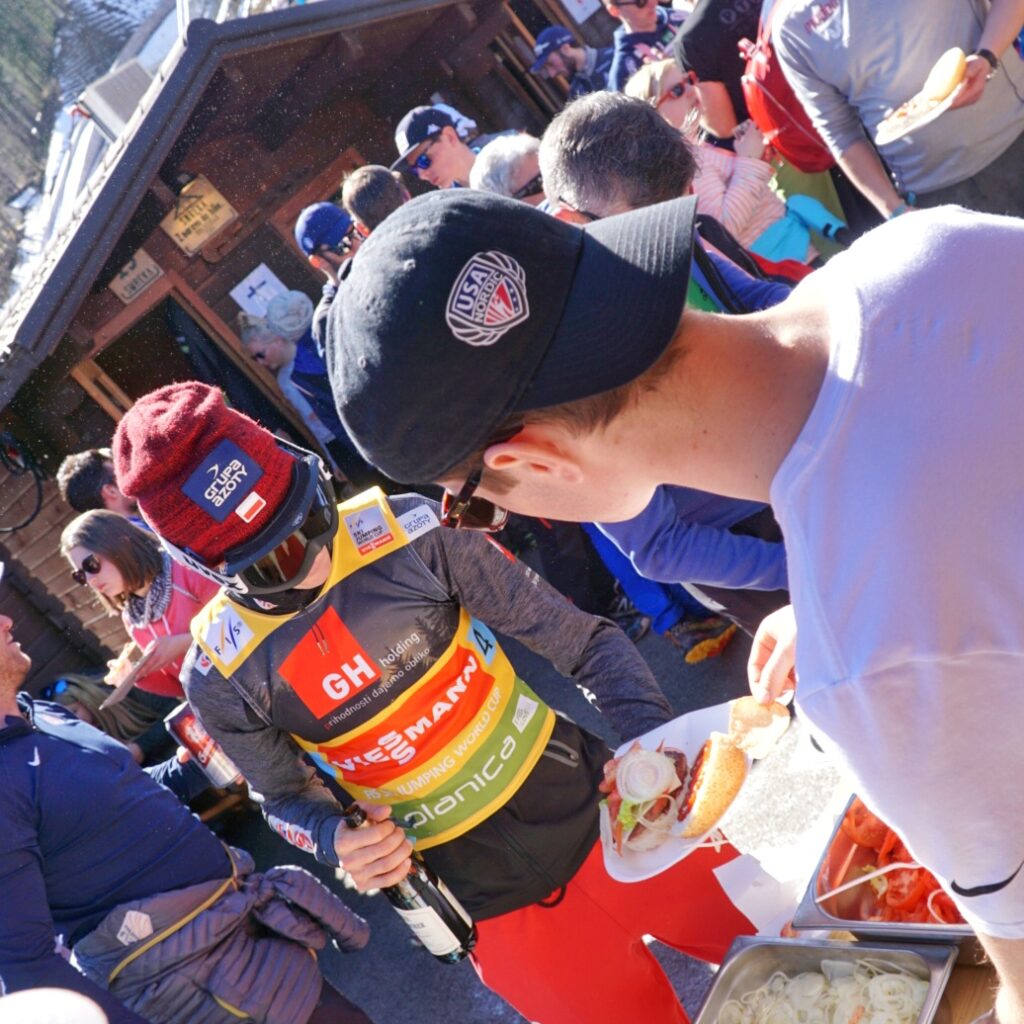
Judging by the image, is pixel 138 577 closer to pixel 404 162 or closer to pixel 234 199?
pixel 404 162

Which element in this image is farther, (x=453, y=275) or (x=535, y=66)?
(x=535, y=66)

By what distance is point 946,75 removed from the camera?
11.7 feet

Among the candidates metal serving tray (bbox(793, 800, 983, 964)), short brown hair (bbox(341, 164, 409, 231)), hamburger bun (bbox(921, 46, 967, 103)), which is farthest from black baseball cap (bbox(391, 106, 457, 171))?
metal serving tray (bbox(793, 800, 983, 964))

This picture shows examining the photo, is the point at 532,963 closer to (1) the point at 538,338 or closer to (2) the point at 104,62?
(1) the point at 538,338

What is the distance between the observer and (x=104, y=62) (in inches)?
1176

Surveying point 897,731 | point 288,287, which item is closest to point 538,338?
point 897,731

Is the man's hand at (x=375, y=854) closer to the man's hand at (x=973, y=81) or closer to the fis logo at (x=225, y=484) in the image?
the fis logo at (x=225, y=484)

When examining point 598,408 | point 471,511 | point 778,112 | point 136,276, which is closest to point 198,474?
point 471,511

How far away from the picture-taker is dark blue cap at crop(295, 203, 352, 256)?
5.85m

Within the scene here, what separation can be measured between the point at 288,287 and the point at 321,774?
606 cm

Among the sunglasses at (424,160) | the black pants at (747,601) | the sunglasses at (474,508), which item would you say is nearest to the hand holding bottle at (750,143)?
the sunglasses at (424,160)

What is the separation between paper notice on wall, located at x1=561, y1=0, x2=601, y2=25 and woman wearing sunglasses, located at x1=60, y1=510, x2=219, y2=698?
22.2ft

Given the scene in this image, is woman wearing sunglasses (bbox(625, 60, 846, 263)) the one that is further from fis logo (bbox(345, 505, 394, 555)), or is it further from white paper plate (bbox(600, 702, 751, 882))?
white paper plate (bbox(600, 702, 751, 882))

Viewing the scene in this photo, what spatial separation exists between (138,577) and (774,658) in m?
3.43
